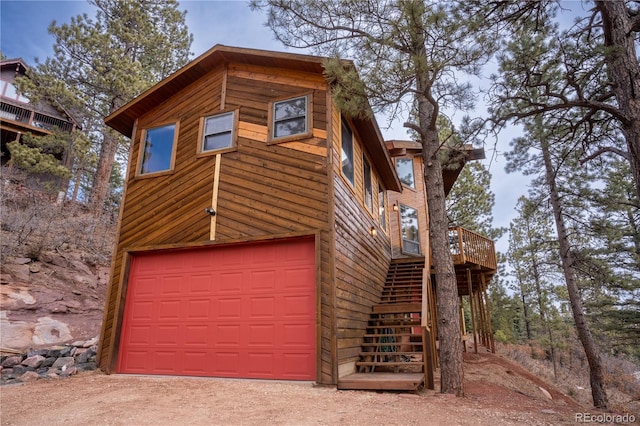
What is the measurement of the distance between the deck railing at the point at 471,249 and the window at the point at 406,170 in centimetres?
252

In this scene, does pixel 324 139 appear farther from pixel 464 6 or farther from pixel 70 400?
pixel 70 400

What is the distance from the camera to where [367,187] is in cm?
959

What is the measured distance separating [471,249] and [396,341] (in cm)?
473

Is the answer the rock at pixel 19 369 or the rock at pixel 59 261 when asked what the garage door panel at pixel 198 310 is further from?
the rock at pixel 59 261

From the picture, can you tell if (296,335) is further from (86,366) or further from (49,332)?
(49,332)

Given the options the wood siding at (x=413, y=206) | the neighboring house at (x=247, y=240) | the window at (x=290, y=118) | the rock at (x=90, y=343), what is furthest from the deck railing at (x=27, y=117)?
the window at (x=290, y=118)

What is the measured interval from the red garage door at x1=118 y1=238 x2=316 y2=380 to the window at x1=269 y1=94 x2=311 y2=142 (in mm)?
1963

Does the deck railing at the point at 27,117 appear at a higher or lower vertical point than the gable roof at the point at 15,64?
lower

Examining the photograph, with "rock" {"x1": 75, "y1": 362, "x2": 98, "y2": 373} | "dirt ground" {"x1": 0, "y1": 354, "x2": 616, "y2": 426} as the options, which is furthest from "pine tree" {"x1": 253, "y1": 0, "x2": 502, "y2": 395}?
"rock" {"x1": 75, "y1": 362, "x2": 98, "y2": 373}

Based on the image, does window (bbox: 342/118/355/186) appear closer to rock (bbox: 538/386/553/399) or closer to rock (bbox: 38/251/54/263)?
rock (bbox: 538/386/553/399)

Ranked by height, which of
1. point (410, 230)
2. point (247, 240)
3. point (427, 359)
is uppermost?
point (410, 230)

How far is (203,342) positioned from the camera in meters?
6.16

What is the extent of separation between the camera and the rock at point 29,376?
19.5 ft

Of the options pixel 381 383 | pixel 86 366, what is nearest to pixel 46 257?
pixel 86 366
